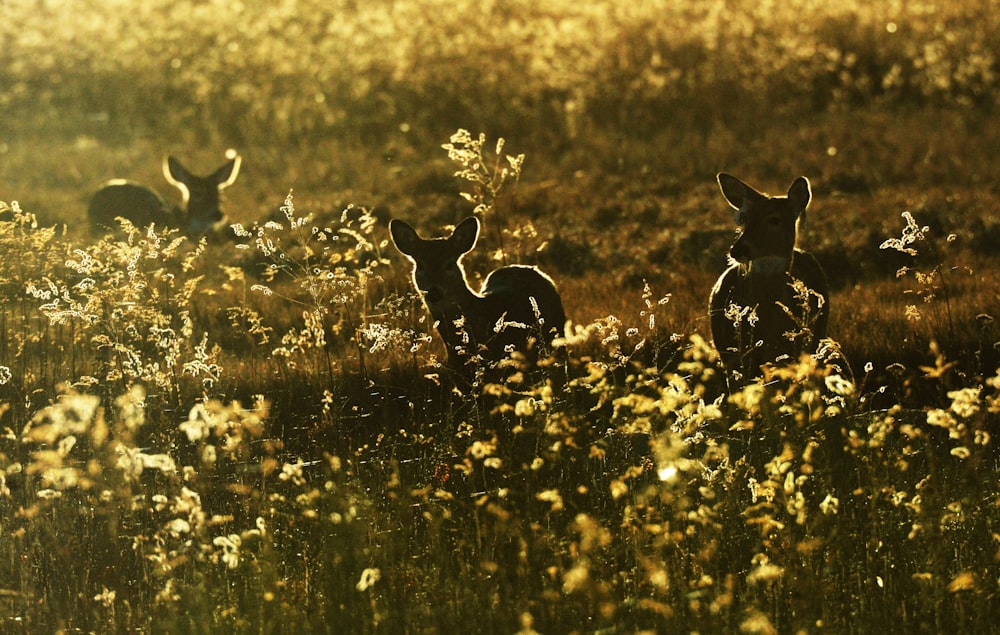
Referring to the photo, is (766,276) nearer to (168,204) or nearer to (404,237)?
(404,237)

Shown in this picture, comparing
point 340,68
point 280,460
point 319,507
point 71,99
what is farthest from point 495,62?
point 319,507

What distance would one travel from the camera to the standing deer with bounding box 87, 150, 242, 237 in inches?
607

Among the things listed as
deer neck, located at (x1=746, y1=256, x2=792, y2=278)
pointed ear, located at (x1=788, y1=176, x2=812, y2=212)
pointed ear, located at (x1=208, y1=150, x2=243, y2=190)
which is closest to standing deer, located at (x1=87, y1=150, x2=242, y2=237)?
pointed ear, located at (x1=208, y1=150, x2=243, y2=190)

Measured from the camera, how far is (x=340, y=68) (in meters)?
24.6

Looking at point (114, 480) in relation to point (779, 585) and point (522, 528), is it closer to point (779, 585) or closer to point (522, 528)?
point (522, 528)

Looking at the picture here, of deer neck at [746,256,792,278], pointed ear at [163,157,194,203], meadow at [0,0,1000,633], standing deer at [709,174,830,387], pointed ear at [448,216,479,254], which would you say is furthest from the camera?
pointed ear at [163,157,194,203]

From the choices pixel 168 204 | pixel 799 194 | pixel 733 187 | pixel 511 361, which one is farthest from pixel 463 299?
pixel 168 204

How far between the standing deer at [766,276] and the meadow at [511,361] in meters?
0.30

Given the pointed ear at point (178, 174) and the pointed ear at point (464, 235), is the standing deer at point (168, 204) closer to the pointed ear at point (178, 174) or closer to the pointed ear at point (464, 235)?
the pointed ear at point (178, 174)

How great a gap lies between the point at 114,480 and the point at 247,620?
1.52 m

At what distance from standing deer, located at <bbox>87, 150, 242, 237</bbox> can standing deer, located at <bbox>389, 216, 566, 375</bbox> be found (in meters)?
7.27

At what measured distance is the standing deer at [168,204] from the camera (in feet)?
50.6

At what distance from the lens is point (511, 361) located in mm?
5926

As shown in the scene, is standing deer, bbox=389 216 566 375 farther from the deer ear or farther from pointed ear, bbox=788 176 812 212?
the deer ear
